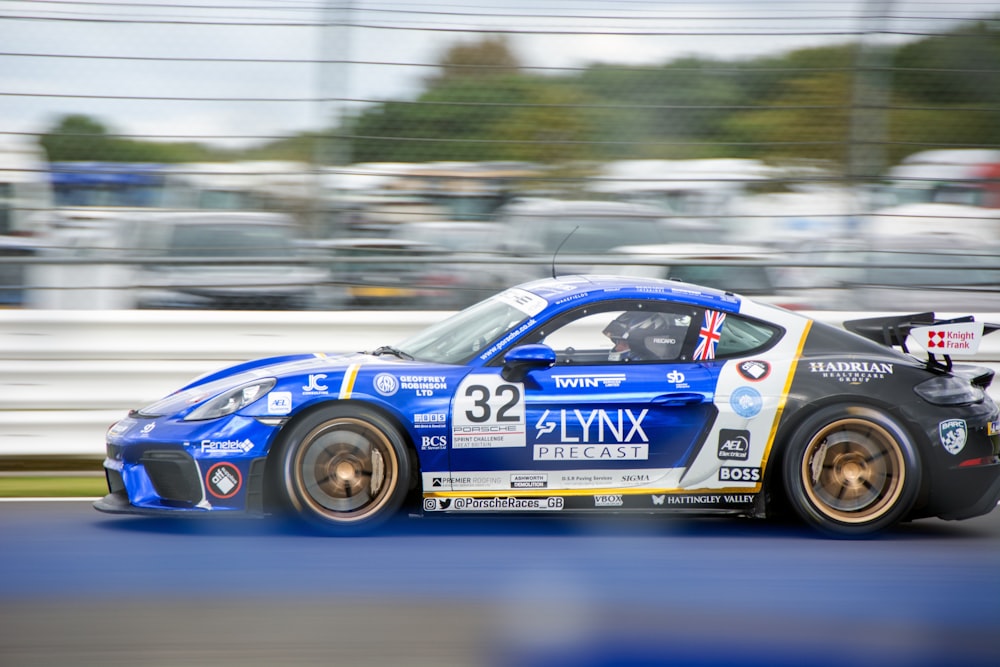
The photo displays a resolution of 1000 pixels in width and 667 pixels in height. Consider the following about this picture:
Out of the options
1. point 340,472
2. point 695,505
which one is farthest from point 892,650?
point 340,472

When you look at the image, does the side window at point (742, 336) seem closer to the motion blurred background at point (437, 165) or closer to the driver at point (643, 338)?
the driver at point (643, 338)

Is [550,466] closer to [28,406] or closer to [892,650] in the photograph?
[892,650]

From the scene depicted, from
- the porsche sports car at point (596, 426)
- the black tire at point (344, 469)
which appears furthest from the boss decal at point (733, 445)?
the black tire at point (344, 469)

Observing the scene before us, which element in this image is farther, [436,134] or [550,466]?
[436,134]

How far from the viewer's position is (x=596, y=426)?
17.6 feet

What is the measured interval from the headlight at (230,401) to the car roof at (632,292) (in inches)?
55.9

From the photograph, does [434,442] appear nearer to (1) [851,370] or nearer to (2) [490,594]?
(2) [490,594]

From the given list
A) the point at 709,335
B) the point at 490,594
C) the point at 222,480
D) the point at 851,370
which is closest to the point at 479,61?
the point at 709,335

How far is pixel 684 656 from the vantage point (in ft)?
12.6

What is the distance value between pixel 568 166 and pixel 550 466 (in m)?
2.65

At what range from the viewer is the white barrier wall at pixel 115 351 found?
7.01 meters

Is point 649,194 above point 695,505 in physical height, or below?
above

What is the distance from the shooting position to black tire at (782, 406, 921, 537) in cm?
553

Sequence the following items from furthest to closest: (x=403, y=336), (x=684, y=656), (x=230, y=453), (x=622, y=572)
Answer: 1. (x=403, y=336)
2. (x=230, y=453)
3. (x=622, y=572)
4. (x=684, y=656)
